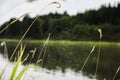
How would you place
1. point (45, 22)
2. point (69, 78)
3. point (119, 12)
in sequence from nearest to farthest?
point (69, 78) < point (45, 22) < point (119, 12)

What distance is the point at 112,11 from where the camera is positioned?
9119 centimetres

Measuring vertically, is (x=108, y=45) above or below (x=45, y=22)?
below

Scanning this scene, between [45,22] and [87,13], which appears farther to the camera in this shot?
[87,13]

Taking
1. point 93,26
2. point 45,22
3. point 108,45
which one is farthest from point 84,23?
point 45,22

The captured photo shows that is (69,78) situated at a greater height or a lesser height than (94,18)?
greater

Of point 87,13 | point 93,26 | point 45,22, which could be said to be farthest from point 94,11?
point 45,22

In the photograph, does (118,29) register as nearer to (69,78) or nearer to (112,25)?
(112,25)

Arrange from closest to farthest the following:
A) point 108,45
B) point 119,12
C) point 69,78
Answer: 1. point 69,78
2. point 108,45
3. point 119,12

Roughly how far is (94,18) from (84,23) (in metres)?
6.88

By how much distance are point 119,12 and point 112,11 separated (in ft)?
6.46

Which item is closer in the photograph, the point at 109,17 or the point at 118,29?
the point at 118,29

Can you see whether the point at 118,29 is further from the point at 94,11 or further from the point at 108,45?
the point at 94,11

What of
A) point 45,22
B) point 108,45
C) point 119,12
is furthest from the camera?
point 119,12

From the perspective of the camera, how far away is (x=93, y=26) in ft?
285
